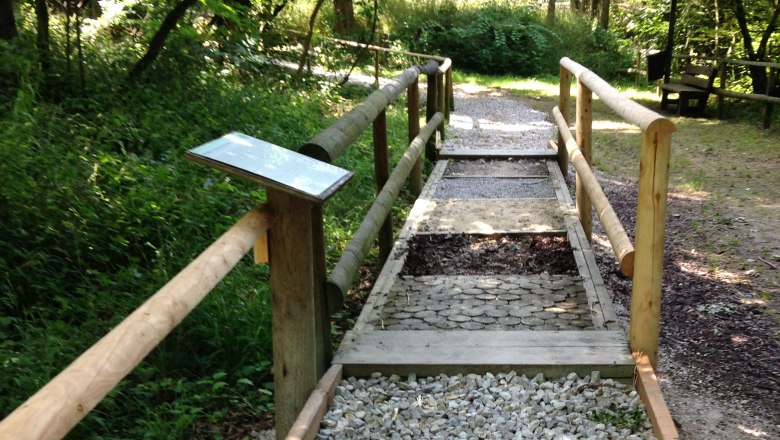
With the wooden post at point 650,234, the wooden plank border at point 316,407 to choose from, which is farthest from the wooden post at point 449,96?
the wooden plank border at point 316,407

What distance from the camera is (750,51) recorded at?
13.3 metres

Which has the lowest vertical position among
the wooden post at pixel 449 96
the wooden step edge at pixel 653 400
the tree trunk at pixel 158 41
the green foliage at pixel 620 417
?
the green foliage at pixel 620 417

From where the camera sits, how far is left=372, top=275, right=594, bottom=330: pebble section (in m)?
4.05

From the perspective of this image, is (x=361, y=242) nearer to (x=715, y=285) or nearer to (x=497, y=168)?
(x=715, y=285)

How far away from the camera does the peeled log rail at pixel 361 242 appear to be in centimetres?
324

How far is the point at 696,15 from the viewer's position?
50.2 feet

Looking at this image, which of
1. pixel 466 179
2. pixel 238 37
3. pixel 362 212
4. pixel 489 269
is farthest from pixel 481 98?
pixel 489 269

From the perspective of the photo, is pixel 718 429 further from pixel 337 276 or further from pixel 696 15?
pixel 696 15

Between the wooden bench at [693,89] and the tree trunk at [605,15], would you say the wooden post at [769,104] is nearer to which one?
the wooden bench at [693,89]

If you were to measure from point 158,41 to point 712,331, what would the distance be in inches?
217

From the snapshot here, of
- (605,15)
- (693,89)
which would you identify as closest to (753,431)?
(693,89)

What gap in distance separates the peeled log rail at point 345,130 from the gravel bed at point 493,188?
2098 millimetres

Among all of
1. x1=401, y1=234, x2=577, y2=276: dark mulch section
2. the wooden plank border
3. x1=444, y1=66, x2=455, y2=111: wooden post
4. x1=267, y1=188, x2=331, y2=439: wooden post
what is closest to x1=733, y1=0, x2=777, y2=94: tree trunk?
x1=444, y1=66, x2=455, y2=111: wooden post

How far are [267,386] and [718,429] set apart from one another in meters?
1.99
